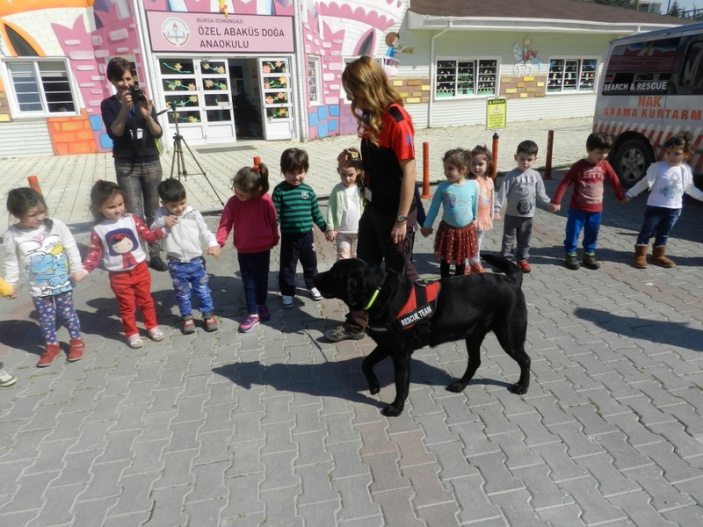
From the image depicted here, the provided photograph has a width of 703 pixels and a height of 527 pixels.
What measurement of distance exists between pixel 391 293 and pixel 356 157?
1747mm

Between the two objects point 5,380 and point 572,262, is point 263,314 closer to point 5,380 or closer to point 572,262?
point 5,380

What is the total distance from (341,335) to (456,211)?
167 cm

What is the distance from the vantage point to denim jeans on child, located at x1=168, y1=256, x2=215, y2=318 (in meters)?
4.07

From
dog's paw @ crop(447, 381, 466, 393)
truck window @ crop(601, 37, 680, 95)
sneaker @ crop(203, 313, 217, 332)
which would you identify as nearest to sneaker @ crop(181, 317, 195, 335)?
sneaker @ crop(203, 313, 217, 332)

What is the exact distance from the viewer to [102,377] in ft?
11.9

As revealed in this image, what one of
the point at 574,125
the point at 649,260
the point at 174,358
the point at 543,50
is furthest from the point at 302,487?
the point at 543,50

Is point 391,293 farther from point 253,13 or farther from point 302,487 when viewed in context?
point 253,13

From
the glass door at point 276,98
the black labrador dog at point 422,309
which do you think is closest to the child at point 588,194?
the black labrador dog at point 422,309

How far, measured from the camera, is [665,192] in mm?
5230

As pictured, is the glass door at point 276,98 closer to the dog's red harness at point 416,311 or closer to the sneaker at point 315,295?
the sneaker at point 315,295

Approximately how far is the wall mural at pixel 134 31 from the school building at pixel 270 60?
0.11 feet

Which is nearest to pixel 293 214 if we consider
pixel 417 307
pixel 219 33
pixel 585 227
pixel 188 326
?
pixel 188 326

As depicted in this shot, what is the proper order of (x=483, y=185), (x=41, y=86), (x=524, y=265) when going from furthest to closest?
(x=41, y=86) < (x=524, y=265) < (x=483, y=185)

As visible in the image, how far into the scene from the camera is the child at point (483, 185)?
4.81 metres
